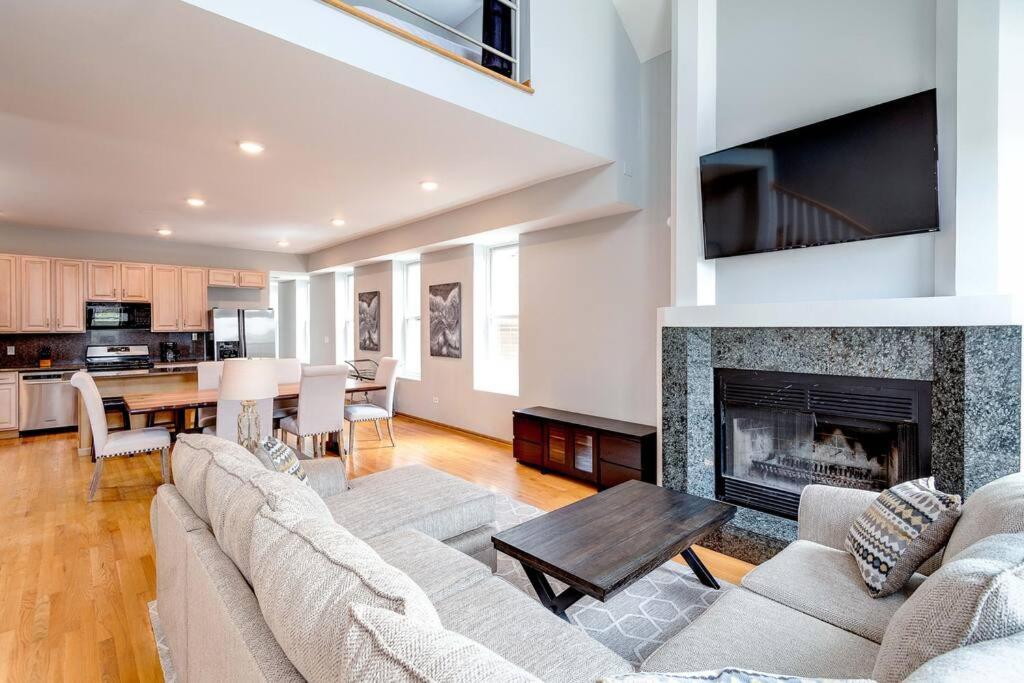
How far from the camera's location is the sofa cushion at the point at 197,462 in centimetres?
165

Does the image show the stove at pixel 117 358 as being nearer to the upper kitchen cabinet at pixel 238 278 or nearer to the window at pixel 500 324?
the upper kitchen cabinet at pixel 238 278

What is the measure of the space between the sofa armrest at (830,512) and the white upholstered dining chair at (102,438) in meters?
4.36

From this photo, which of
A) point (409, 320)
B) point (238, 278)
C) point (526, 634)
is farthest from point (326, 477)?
point (238, 278)

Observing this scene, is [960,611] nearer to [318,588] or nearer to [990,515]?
[990,515]

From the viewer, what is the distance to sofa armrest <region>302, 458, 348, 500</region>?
8.64ft

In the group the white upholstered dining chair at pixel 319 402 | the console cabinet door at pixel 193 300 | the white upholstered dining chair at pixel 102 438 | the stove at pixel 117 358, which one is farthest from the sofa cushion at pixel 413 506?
the console cabinet door at pixel 193 300

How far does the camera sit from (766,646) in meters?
1.39

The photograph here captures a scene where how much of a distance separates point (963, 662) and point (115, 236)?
347 inches

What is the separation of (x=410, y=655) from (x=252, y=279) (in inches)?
327

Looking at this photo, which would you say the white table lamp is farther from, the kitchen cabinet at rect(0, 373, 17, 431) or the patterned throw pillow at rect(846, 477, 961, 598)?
the kitchen cabinet at rect(0, 373, 17, 431)

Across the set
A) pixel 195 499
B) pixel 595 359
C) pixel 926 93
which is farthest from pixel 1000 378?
pixel 195 499

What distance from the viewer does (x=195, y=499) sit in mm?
1669

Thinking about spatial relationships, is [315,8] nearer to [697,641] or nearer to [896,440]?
[697,641]

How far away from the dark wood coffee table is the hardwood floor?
66 cm
